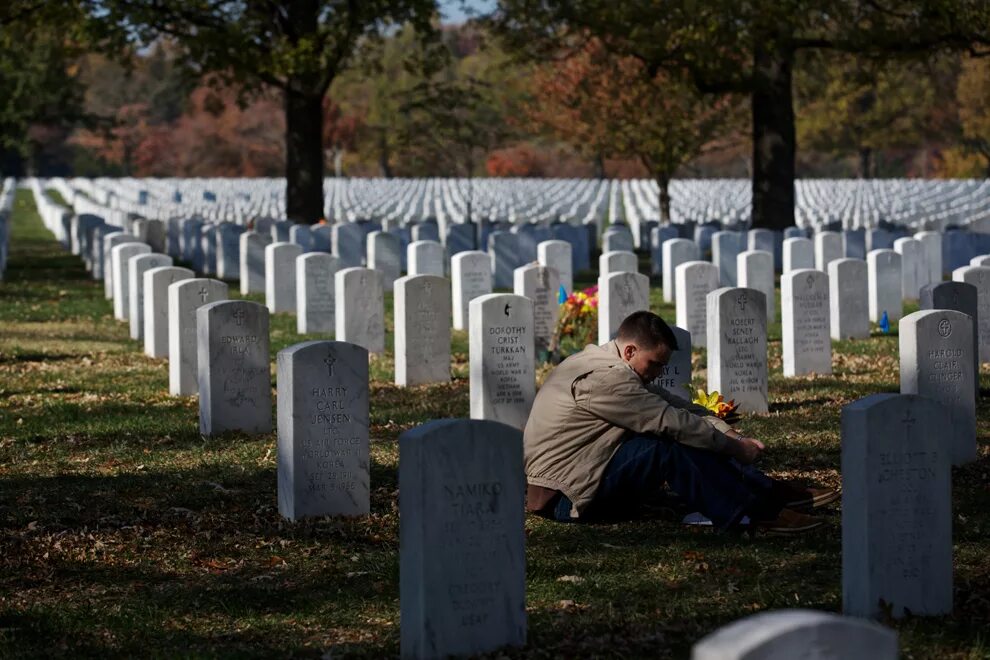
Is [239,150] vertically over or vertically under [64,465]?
over

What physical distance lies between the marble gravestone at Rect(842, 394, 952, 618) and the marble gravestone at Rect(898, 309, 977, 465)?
345 cm

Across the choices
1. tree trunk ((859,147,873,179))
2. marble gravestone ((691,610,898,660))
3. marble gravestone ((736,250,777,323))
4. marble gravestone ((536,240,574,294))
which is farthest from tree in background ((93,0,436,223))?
tree trunk ((859,147,873,179))

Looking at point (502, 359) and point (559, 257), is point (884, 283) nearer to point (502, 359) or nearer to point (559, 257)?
point (559, 257)

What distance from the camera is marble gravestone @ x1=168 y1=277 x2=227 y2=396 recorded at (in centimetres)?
1383

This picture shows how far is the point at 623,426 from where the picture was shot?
866 centimetres

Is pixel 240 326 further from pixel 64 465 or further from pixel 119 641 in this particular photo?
pixel 119 641

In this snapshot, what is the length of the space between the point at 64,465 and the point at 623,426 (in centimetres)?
431

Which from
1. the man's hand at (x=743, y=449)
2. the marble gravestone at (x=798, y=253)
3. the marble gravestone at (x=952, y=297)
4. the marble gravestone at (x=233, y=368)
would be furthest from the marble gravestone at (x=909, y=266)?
the man's hand at (x=743, y=449)

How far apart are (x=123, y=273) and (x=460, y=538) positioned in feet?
48.0

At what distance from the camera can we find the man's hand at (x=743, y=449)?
8430 millimetres

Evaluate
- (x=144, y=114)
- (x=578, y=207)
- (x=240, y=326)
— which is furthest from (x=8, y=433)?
(x=144, y=114)

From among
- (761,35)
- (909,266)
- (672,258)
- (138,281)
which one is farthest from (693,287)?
(761,35)

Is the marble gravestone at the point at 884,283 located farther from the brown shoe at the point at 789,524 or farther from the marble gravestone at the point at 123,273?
the brown shoe at the point at 789,524

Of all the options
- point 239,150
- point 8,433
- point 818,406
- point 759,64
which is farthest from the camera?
point 239,150
